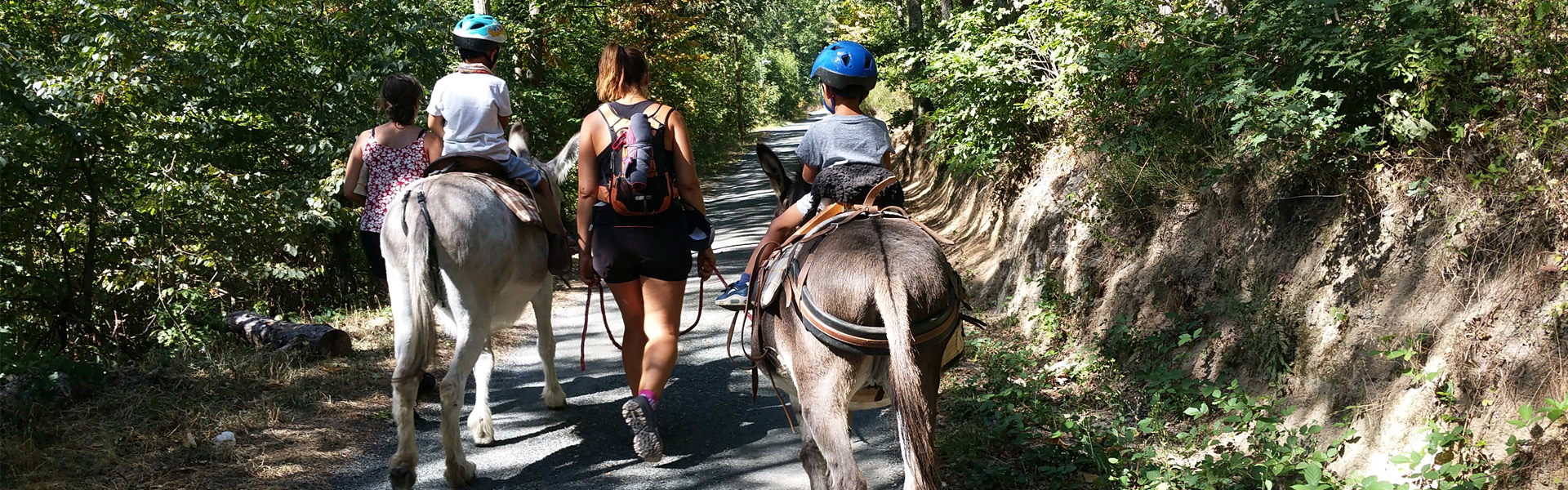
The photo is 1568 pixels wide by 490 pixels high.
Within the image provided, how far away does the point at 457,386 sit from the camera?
4305 mm

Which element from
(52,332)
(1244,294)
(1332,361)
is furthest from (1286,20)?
(52,332)

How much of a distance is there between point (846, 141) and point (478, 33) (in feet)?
7.41

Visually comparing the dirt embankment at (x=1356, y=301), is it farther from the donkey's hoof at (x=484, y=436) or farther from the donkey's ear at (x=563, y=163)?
the donkey's hoof at (x=484, y=436)

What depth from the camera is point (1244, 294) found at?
4.52m

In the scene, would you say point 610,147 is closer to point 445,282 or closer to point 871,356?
point 445,282

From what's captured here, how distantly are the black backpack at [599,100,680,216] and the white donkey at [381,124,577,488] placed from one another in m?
0.60

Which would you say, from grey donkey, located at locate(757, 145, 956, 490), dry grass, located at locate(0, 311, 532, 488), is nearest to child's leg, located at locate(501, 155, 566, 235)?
dry grass, located at locate(0, 311, 532, 488)

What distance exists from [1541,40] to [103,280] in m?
9.87

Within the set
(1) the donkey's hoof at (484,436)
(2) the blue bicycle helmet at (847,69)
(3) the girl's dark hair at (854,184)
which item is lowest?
(1) the donkey's hoof at (484,436)

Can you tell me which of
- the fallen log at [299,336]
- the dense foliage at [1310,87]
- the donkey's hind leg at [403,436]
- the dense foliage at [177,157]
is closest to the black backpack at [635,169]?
the donkey's hind leg at [403,436]

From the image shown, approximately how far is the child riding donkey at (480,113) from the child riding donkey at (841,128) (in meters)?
1.71

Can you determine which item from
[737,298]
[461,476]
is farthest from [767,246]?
[461,476]

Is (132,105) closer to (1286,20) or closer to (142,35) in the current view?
(142,35)

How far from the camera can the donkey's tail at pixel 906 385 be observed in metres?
2.92
